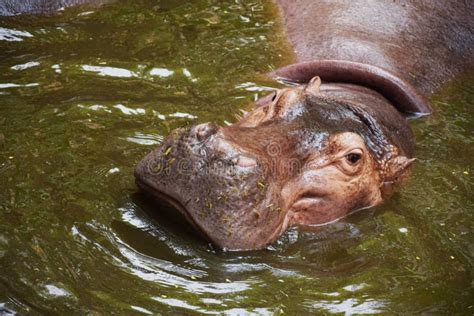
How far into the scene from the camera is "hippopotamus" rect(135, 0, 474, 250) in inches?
170

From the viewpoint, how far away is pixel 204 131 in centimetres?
431

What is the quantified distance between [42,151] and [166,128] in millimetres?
935

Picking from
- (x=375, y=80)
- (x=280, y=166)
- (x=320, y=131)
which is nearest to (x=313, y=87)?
(x=320, y=131)

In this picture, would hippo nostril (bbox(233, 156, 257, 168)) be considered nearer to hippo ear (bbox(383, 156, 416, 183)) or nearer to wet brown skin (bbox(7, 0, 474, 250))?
wet brown skin (bbox(7, 0, 474, 250))

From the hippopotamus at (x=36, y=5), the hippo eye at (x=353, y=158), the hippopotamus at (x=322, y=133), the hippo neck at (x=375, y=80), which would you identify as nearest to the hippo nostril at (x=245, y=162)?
the hippopotamus at (x=322, y=133)

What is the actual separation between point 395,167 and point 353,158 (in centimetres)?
52

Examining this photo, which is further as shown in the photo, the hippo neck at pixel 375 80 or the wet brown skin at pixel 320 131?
the hippo neck at pixel 375 80

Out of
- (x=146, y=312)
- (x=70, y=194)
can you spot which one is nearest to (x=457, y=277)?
(x=146, y=312)

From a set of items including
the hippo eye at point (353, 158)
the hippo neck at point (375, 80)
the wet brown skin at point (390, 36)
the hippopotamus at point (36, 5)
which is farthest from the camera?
the hippopotamus at point (36, 5)

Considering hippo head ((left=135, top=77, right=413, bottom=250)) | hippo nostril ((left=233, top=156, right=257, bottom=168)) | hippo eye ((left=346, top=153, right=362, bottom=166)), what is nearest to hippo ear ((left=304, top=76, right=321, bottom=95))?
hippo head ((left=135, top=77, right=413, bottom=250))

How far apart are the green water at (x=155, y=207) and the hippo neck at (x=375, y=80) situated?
186 mm

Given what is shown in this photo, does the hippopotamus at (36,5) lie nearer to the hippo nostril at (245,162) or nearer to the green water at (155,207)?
the green water at (155,207)

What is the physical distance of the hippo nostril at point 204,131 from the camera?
4309 mm

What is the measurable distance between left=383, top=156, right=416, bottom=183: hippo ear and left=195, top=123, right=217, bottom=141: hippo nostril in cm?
152
